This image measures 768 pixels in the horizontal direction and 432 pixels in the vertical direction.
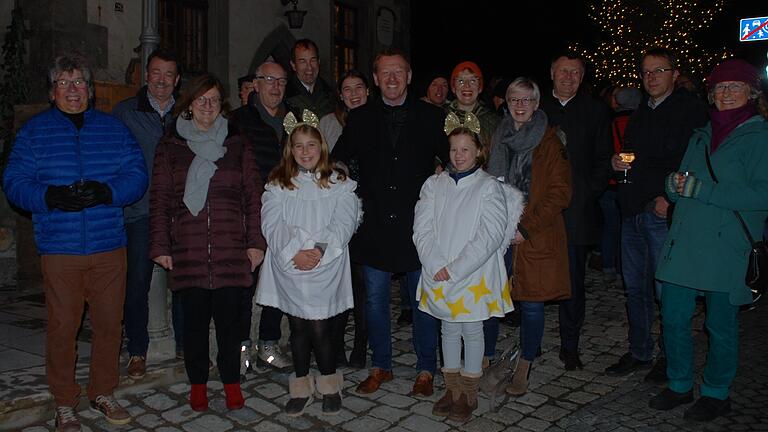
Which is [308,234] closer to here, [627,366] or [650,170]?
[650,170]

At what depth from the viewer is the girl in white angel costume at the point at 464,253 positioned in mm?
4418

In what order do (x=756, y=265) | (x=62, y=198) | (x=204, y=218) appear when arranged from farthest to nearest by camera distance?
(x=204, y=218), (x=756, y=265), (x=62, y=198)

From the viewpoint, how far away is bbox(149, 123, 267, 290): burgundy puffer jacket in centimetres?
442

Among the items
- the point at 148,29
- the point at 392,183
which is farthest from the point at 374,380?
the point at 148,29

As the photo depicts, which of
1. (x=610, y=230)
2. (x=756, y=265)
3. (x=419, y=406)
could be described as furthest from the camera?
(x=610, y=230)

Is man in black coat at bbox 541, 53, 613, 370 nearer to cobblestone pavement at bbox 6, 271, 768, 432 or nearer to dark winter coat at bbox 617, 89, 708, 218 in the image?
dark winter coat at bbox 617, 89, 708, 218

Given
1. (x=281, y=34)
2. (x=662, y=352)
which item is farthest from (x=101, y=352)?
(x=281, y=34)

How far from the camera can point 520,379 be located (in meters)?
4.93

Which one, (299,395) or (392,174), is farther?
(392,174)

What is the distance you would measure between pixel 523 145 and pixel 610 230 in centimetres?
455

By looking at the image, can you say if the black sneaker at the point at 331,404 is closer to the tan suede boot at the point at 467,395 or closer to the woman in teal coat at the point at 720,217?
the tan suede boot at the point at 467,395

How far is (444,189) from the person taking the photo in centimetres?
457

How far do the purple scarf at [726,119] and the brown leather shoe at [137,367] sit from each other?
4.00 metres

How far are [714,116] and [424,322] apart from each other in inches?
88.9
